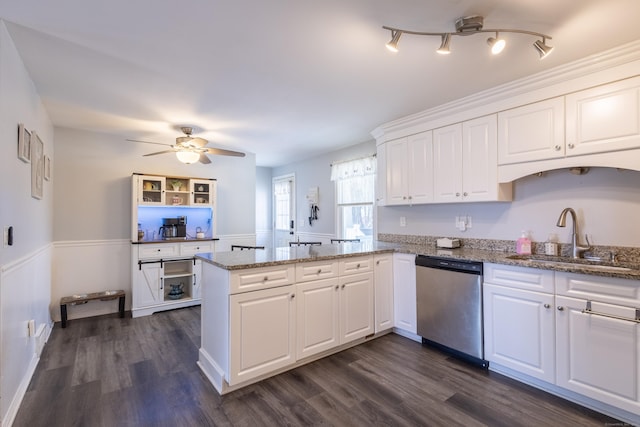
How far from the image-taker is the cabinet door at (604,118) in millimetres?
2021

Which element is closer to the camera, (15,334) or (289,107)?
(15,334)

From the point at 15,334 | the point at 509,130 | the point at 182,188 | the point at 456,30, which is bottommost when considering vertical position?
the point at 15,334

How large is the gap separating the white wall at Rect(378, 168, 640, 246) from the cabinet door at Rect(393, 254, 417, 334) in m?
0.66

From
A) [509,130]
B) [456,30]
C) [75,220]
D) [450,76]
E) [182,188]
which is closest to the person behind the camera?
[456,30]

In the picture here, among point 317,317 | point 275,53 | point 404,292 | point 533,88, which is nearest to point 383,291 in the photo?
point 404,292

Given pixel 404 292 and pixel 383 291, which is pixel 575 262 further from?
pixel 383 291

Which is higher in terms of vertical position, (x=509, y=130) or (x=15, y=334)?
(x=509, y=130)

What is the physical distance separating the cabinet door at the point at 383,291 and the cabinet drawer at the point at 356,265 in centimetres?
9

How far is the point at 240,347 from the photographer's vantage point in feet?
7.00

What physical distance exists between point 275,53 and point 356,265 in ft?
6.19

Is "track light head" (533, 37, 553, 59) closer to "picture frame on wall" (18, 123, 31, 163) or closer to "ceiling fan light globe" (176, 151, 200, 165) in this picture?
"ceiling fan light globe" (176, 151, 200, 165)

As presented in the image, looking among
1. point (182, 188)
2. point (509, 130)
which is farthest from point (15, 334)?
point (509, 130)

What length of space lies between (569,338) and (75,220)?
5277mm

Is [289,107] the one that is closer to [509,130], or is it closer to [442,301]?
[509,130]
